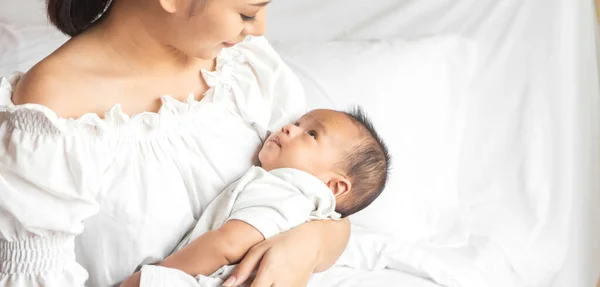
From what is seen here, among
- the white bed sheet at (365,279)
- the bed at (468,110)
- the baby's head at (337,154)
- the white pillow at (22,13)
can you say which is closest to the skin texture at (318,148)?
the baby's head at (337,154)

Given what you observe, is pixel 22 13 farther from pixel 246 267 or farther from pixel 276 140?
pixel 246 267

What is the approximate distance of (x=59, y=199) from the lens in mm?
936

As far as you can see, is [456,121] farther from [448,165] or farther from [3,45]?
[3,45]

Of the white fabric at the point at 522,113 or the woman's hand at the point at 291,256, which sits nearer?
the woman's hand at the point at 291,256

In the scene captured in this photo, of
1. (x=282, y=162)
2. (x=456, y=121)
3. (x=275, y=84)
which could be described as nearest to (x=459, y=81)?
(x=456, y=121)

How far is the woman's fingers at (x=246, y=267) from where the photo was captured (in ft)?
3.11

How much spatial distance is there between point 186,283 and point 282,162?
0.86 ft

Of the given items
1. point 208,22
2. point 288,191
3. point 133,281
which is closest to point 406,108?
point 288,191

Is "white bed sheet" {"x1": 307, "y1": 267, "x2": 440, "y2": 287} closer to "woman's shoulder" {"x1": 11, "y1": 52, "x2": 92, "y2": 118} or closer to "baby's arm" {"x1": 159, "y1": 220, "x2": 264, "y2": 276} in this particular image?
"baby's arm" {"x1": 159, "y1": 220, "x2": 264, "y2": 276}

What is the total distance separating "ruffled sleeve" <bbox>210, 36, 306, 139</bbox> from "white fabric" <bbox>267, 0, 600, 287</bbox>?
45 cm

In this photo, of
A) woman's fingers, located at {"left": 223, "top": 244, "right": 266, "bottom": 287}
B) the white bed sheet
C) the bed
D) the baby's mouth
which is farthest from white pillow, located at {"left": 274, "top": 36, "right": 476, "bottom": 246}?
woman's fingers, located at {"left": 223, "top": 244, "right": 266, "bottom": 287}

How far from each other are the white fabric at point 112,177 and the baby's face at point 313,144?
0.05 meters

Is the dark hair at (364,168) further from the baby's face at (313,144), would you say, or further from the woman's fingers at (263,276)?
the woman's fingers at (263,276)

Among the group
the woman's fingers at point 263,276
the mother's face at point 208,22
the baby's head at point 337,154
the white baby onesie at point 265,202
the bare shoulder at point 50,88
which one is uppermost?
the mother's face at point 208,22
